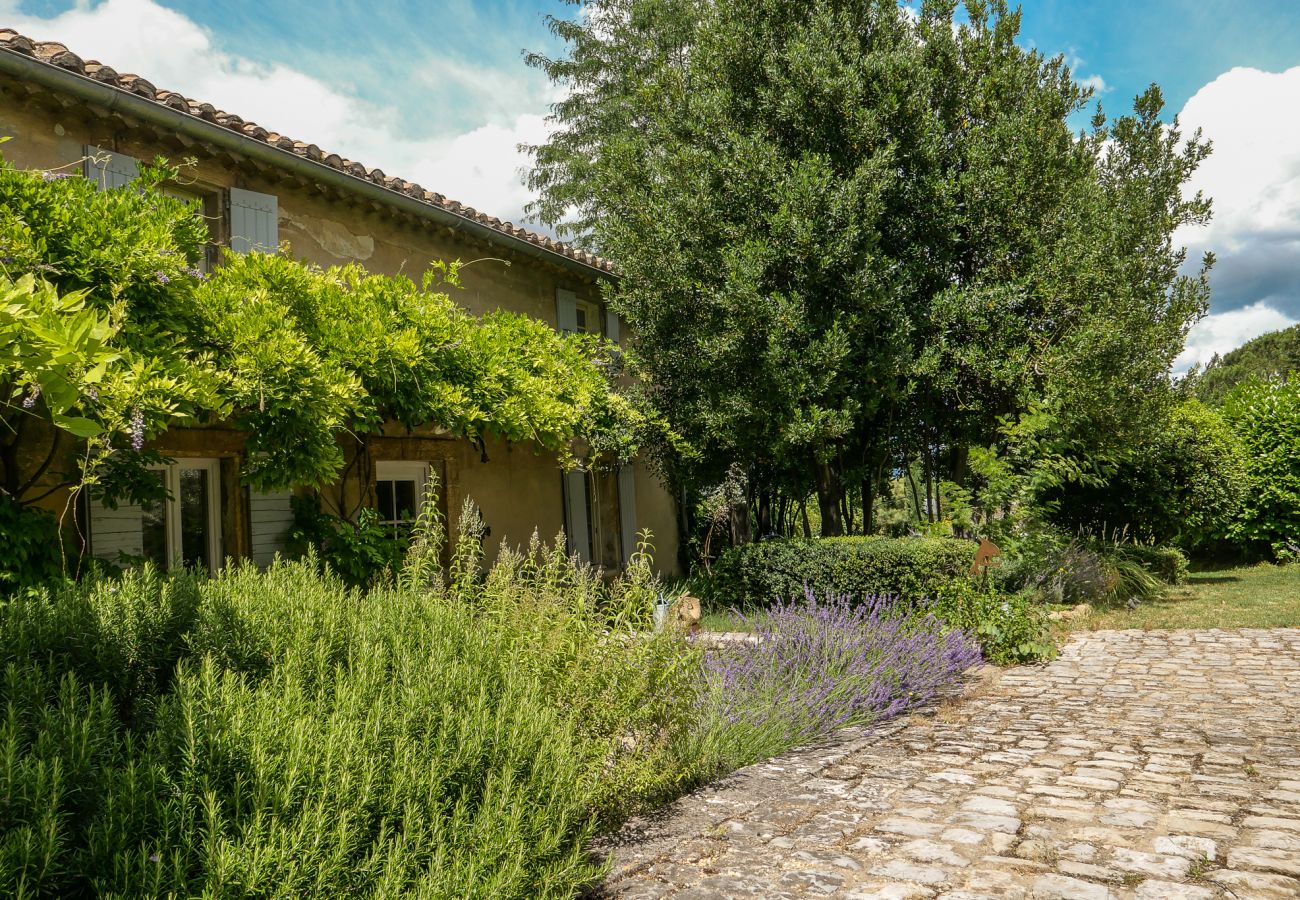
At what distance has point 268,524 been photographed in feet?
24.4

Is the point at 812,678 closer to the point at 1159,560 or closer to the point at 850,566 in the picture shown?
the point at 850,566

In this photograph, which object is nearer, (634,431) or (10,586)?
(10,586)

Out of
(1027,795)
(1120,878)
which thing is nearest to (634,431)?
(1027,795)

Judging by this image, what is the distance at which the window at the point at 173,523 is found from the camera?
20.7 ft

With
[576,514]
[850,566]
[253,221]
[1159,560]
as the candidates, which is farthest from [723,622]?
[1159,560]

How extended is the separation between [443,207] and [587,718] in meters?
6.94

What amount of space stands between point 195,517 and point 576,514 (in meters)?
5.55

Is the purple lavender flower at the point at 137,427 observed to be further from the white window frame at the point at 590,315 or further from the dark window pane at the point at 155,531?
the white window frame at the point at 590,315

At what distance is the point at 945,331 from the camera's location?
10.2 metres

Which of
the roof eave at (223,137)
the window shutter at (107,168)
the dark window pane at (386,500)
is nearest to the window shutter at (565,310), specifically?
the roof eave at (223,137)

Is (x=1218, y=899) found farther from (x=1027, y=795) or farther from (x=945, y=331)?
(x=945, y=331)

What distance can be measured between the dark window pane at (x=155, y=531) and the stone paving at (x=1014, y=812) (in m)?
4.96

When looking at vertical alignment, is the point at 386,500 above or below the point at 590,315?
below

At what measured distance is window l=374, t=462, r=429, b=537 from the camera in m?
8.94
